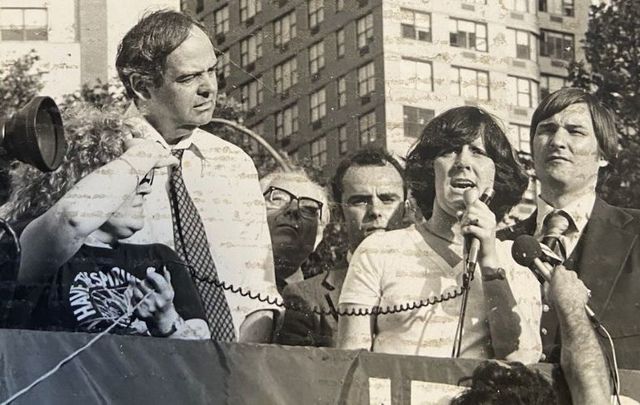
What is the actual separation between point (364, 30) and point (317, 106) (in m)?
0.44

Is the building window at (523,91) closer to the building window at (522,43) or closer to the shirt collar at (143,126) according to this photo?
the building window at (522,43)

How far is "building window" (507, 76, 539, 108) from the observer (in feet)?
26.2

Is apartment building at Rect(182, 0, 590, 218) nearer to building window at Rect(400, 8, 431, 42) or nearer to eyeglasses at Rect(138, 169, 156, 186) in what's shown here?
building window at Rect(400, 8, 431, 42)

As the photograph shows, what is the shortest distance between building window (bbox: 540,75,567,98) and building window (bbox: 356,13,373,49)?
888 millimetres

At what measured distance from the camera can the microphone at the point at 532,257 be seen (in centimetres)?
756

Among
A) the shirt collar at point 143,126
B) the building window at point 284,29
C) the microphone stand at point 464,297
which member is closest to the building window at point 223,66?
the building window at point 284,29

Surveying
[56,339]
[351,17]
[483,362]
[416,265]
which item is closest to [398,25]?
[351,17]

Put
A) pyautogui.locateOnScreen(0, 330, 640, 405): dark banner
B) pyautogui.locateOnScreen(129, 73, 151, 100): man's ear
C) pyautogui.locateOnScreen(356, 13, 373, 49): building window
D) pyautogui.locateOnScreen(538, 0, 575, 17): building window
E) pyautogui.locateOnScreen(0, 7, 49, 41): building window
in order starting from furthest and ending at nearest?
pyautogui.locateOnScreen(538, 0, 575, 17): building window
pyautogui.locateOnScreen(356, 13, 373, 49): building window
pyautogui.locateOnScreen(0, 7, 49, 41): building window
pyautogui.locateOnScreen(129, 73, 151, 100): man's ear
pyautogui.locateOnScreen(0, 330, 640, 405): dark banner

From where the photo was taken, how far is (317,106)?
7.60 meters

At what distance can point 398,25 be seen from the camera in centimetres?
784

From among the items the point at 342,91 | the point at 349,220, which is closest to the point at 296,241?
the point at 349,220

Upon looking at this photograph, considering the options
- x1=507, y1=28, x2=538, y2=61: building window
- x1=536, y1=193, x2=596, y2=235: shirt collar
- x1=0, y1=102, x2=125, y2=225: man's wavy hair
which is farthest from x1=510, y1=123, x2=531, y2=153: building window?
x1=0, y1=102, x2=125, y2=225: man's wavy hair

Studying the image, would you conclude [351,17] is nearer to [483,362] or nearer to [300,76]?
[300,76]

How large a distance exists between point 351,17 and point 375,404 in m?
1.79
